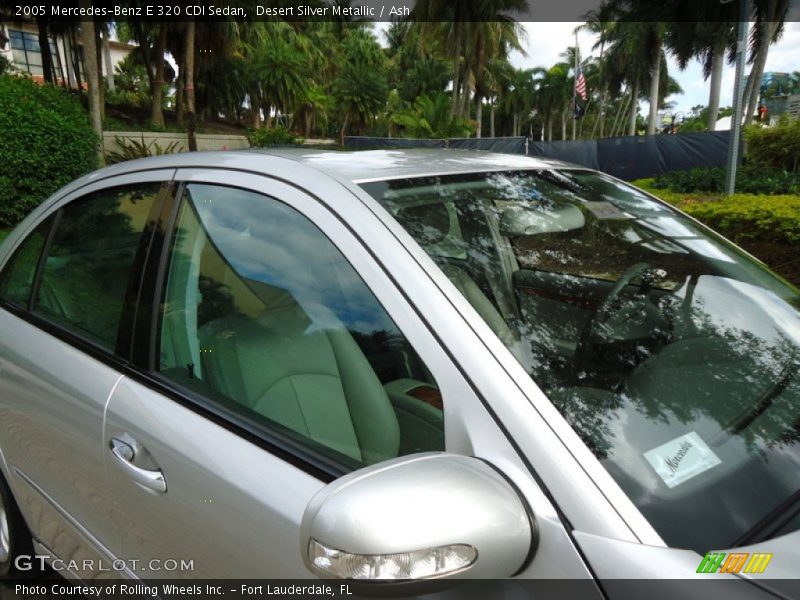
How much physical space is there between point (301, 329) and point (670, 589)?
99 centimetres

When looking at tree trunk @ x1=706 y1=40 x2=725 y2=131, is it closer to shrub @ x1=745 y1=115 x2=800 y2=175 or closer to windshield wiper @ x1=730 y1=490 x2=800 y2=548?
shrub @ x1=745 y1=115 x2=800 y2=175

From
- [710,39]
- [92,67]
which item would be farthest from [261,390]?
[710,39]

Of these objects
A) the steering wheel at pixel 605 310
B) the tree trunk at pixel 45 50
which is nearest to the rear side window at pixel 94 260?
the steering wheel at pixel 605 310

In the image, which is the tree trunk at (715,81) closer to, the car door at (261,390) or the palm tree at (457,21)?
the palm tree at (457,21)

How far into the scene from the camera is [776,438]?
115 centimetres

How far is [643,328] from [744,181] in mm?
12301

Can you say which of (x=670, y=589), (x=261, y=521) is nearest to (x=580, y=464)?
(x=670, y=589)

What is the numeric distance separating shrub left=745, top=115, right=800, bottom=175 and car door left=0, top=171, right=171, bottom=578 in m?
14.6

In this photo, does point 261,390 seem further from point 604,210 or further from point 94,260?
point 604,210

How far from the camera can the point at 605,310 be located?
1.58 m

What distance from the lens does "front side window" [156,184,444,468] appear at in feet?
4.30

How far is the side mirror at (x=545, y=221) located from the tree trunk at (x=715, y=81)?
1255 inches

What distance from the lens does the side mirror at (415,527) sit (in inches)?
34.2

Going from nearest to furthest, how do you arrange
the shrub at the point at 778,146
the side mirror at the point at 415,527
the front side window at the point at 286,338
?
1. the side mirror at the point at 415,527
2. the front side window at the point at 286,338
3. the shrub at the point at 778,146
